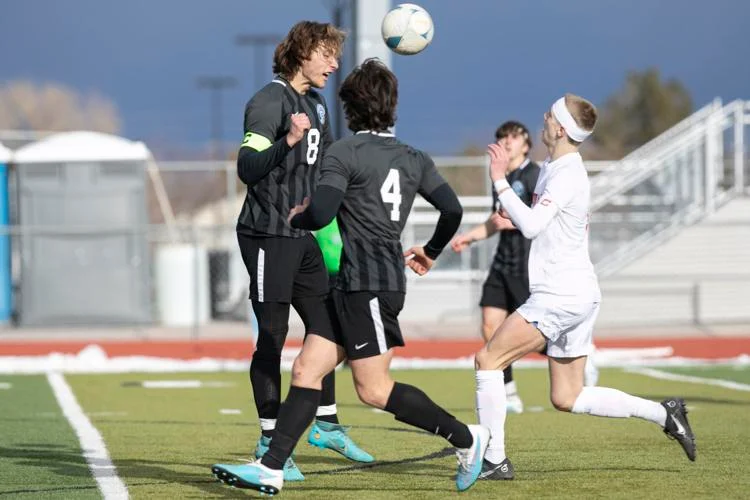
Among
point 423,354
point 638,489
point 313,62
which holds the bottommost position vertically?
point 423,354

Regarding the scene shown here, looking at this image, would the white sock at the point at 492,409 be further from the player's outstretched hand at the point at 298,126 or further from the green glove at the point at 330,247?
the player's outstretched hand at the point at 298,126

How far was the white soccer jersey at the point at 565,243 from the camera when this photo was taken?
22.0ft

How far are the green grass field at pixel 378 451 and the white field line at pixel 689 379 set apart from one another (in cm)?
33

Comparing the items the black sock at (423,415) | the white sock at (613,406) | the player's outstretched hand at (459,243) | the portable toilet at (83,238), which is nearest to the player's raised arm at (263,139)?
the black sock at (423,415)

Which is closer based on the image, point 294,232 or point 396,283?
point 396,283

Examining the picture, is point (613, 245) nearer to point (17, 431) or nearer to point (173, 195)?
point (17, 431)

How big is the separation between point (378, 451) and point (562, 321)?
6.35 feet

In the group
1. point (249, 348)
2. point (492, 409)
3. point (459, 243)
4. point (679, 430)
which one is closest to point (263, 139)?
point (492, 409)

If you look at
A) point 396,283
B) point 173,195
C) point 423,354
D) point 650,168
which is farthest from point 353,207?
point 173,195

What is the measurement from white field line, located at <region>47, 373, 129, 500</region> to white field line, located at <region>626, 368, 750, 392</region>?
6.23 meters

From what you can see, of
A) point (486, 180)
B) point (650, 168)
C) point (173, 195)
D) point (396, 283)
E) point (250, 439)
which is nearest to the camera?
point (396, 283)

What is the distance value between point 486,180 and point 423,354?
757 cm

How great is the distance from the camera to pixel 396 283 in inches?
249

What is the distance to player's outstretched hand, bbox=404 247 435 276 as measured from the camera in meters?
6.76
